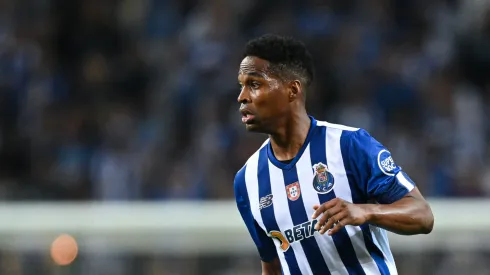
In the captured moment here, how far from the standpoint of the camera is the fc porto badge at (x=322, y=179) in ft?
14.9

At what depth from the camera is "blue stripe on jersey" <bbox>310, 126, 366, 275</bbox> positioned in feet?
14.8

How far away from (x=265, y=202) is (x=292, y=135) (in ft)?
1.11

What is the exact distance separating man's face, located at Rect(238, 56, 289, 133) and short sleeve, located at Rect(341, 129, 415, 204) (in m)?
0.35

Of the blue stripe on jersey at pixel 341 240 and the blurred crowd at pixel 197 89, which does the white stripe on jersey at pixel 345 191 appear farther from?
the blurred crowd at pixel 197 89

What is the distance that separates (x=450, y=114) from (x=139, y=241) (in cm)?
331

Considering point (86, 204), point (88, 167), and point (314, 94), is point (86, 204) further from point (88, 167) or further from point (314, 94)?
point (314, 94)

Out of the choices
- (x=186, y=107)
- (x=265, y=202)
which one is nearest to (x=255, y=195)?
(x=265, y=202)

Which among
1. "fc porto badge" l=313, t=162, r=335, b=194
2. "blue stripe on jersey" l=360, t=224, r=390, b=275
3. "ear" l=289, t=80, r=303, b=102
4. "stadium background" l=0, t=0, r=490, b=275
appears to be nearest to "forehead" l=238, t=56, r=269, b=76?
"ear" l=289, t=80, r=303, b=102

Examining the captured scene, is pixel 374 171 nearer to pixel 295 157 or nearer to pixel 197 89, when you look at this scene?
pixel 295 157

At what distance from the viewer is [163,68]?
36.3 feet

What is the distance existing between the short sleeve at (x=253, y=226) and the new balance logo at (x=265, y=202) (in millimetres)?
116

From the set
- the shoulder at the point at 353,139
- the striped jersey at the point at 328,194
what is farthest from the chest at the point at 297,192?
the shoulder at the point at 353,139

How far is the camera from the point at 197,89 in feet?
34.6

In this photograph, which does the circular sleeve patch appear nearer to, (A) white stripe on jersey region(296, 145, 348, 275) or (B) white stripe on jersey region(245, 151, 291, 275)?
(A) white stripe on jersey region(296, 145, 348, 275)
